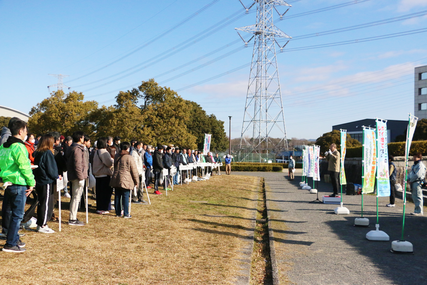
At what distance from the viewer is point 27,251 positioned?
568cm

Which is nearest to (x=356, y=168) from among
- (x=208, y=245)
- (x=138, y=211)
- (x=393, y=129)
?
(x=138, y=211)

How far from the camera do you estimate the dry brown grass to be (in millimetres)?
4906

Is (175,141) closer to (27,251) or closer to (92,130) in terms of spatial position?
(92,130)

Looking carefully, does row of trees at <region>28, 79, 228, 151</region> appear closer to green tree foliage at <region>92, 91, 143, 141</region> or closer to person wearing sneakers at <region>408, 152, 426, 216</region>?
green tree foliage at <region>92, 91, 143, 141</region>

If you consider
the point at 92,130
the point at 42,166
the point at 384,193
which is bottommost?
the point at 384,193

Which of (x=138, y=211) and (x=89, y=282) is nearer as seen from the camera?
(x=89, y=282)

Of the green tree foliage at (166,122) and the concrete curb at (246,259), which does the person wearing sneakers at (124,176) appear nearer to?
the concrete curb at (246,259)

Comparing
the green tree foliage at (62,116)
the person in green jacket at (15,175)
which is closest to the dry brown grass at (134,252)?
the person in green jacket at (15,175)

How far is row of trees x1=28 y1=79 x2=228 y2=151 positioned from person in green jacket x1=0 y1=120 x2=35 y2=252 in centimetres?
3275

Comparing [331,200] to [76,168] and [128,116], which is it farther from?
[128,116]

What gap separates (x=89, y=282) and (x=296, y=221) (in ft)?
22.0

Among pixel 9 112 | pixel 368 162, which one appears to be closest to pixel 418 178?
pixel 368 162

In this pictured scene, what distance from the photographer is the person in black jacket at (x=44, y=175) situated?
6.60m

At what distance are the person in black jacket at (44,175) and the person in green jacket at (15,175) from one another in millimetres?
1022
